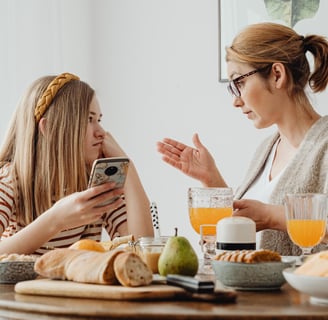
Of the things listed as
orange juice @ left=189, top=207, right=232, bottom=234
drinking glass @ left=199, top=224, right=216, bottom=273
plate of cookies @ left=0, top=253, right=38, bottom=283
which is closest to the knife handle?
plate of cookies @ left=0, top=253, right=38, bottom=283

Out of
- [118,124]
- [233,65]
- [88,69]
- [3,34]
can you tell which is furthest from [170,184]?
[233,65]

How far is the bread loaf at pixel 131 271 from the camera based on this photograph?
50.6 inches

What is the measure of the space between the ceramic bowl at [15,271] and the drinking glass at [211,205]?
547 millimetres

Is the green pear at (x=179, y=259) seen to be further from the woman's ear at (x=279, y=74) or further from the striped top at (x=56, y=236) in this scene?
the woman's ear at (x=279, y=74)

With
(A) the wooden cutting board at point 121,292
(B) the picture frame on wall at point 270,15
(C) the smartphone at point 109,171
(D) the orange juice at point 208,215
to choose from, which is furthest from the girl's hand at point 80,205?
(B) the picture frame on wall at point 270,15

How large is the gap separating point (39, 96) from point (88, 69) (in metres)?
1.56

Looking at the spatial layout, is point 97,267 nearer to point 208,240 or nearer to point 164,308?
point 164,308

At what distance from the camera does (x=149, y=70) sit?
390 centimetres

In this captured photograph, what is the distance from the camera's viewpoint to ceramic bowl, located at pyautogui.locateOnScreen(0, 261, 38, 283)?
5.11ft

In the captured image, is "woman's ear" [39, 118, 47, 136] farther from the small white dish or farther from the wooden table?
the small white dish

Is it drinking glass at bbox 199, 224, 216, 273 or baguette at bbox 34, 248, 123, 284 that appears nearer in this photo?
baguette at bbox 34, 248, 123, 284

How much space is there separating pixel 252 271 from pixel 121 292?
27 cm

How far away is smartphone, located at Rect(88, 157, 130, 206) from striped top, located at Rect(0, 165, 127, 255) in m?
0.38

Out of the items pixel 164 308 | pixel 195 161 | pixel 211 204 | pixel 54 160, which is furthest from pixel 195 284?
pixel 195 161
